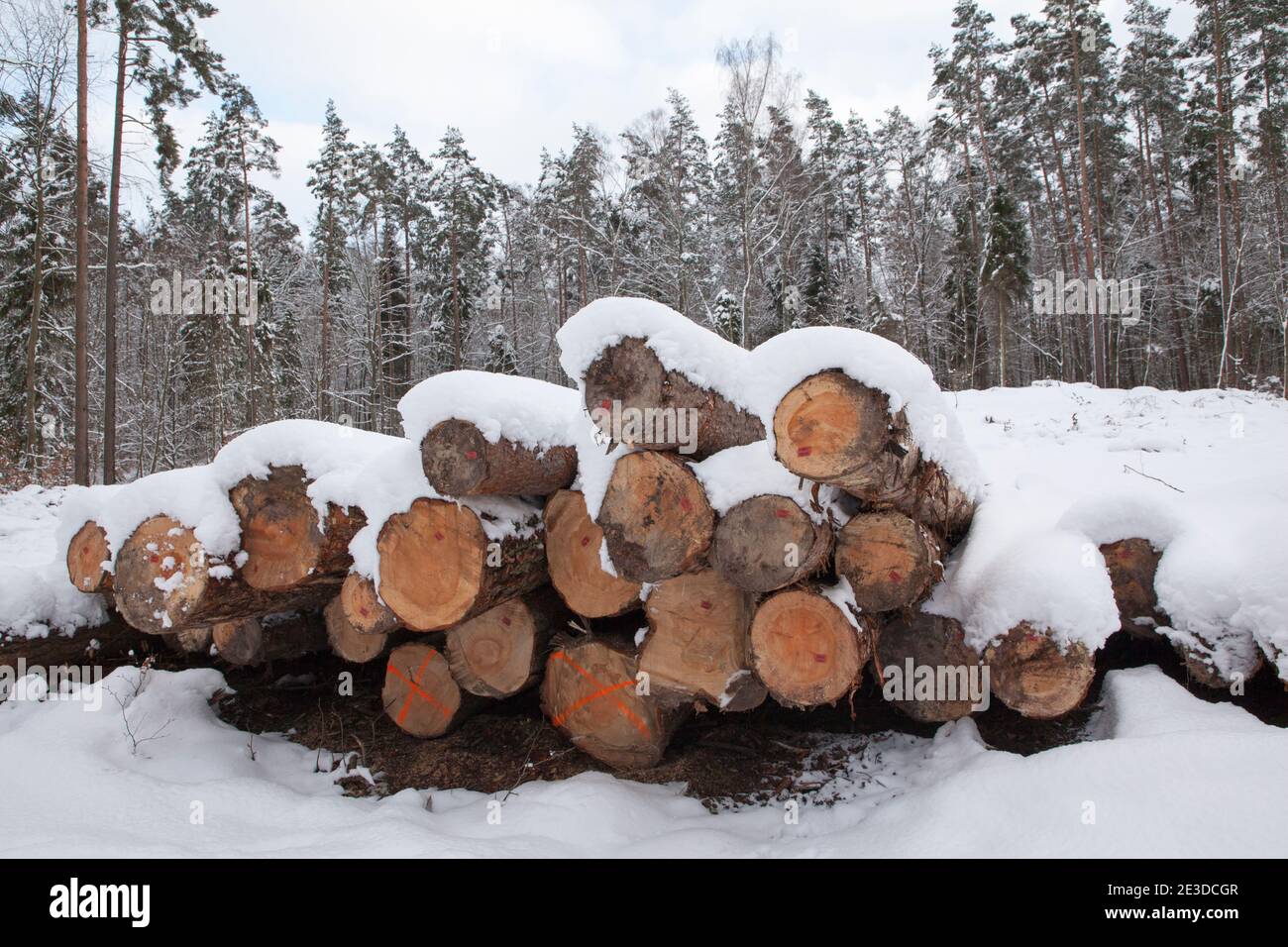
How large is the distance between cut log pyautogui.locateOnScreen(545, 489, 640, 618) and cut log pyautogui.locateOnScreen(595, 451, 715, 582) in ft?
1.71

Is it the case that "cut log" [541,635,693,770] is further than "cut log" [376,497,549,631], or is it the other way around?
"cut log" [541,635,693,770]

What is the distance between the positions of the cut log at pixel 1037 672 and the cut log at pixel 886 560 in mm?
430

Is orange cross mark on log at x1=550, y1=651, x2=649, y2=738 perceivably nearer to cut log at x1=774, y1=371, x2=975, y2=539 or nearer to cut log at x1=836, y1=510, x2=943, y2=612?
cut log at x1=836, y1=510, x2=943, y2=612

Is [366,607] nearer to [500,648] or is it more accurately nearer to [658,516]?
[500,648]

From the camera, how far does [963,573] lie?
3.19 m

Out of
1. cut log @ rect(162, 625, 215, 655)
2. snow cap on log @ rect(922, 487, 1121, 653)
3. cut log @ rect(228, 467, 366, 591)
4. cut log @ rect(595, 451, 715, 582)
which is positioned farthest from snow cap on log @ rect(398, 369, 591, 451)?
cut log @ rect(162, 625, 215, 655)

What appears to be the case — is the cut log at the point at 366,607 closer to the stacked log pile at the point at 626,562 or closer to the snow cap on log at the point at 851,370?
the stacked log pile at the point at 626,562

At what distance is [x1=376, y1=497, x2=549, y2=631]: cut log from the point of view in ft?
10.4

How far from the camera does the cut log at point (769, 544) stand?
8.76 ft

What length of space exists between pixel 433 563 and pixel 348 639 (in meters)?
1.41

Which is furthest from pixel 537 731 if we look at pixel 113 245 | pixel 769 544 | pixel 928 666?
pixel 113 245
